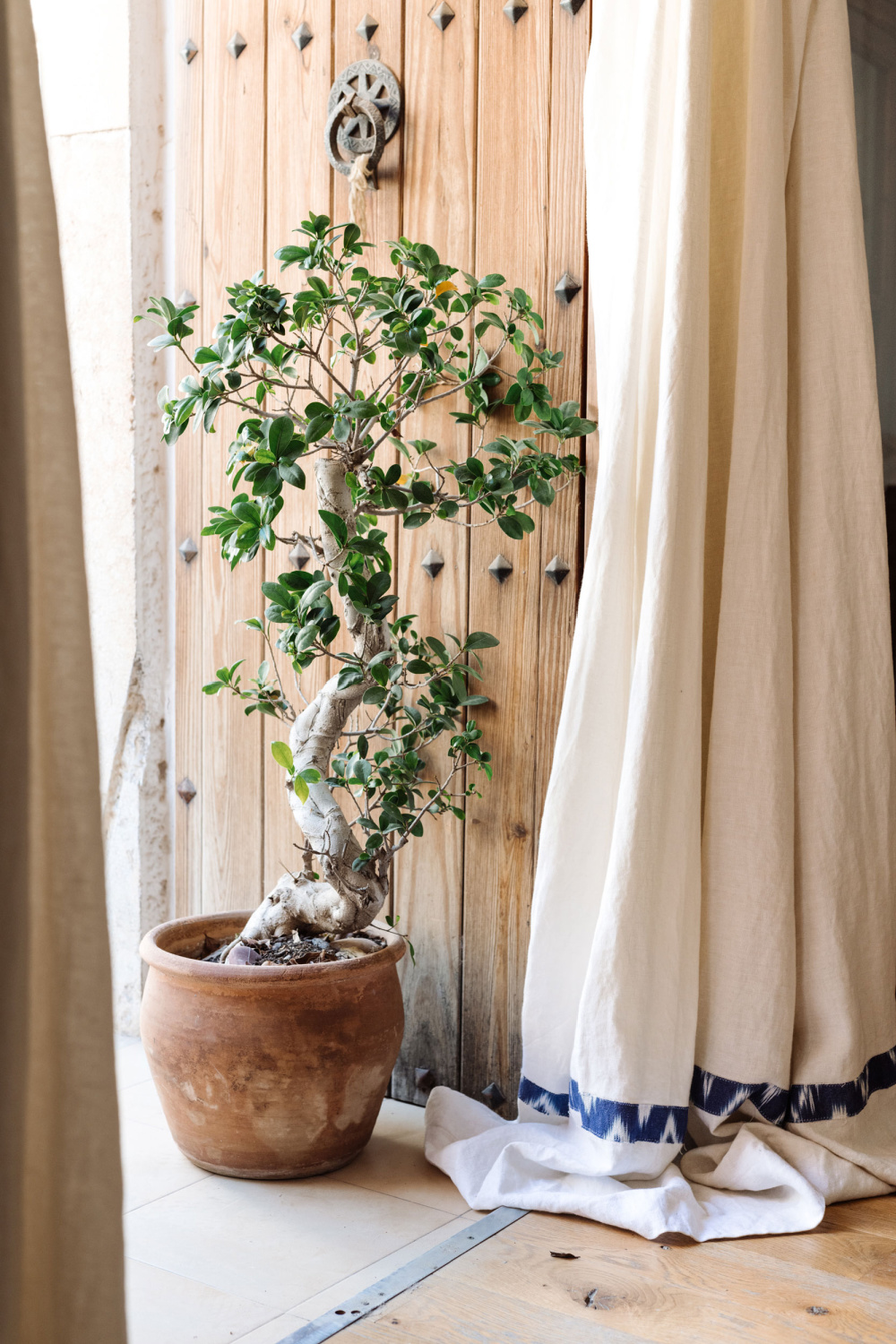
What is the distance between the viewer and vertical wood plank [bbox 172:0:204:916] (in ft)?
6.45

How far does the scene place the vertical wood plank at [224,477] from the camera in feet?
6.25

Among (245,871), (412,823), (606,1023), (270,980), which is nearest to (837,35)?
(412,823)

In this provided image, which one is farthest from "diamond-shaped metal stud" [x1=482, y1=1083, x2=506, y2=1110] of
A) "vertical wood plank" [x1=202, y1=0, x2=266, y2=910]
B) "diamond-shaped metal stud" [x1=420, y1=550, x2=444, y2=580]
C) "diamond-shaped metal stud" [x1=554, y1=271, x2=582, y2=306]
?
"diamond-shaped metal stud" [x1=554, y1=271, x2=582, y2=306]

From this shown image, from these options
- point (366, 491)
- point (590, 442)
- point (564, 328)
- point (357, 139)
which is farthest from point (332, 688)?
point (357, 139)

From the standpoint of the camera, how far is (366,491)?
1.54 meters

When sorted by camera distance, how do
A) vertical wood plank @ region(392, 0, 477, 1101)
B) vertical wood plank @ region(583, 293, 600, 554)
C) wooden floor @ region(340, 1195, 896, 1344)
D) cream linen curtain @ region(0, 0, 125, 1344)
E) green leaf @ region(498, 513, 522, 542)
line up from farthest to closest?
vertical wood plank @ region(392, 0, 477, 1101) < vertical wood plank @ region(583, 293, 600, 554) < green leaf @ region(498, 513, 522, 542) < wooden floor @ region(340, 1195, 896, 1344) < cream linen curtain @ region(0, 0, 125, 1344)

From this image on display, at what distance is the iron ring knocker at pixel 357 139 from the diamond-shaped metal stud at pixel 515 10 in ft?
0.78

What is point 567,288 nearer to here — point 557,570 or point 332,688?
point 557,570

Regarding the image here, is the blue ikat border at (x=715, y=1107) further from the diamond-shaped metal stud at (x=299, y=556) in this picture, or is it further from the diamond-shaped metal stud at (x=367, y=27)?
the diamond-shaped metal stud at (x=367, y=27)

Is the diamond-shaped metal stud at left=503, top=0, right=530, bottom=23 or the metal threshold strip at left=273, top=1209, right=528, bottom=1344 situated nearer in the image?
the metal threshold strip at left=273, top=1209, right=528, bottom=1344

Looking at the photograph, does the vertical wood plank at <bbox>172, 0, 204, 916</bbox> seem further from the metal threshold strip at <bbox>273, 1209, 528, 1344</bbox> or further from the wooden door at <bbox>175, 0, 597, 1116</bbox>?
the metal threshold strip at <bbox>273, 1209, 528, 1344</bbox>

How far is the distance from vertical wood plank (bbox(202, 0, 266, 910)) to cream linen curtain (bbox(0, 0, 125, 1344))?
4.55 feet

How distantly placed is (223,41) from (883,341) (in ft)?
3.89

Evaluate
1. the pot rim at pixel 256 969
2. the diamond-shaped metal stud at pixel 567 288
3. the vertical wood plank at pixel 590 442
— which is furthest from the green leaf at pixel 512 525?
the pot rim at pixel 256 969
